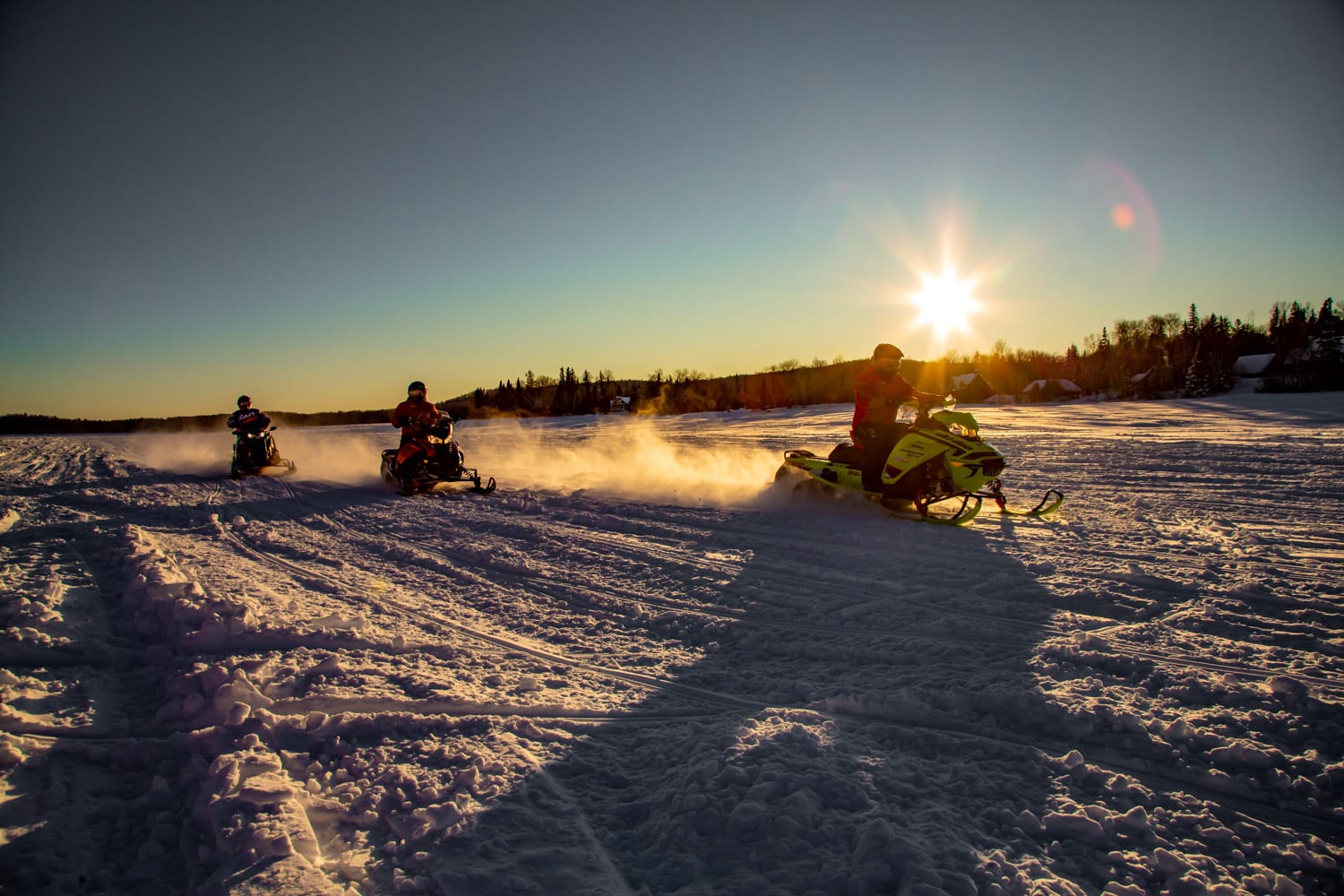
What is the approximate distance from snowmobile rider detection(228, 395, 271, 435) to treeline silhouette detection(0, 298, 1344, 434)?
23.2 metres

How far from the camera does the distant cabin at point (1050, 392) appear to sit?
5656cm

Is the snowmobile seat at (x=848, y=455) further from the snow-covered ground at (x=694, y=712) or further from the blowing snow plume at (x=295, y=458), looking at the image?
the blowing snow plume at (x=295, y=458)

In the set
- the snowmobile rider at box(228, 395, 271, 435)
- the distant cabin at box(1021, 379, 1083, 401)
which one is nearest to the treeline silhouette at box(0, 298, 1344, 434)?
the distant cabin at box(1021, 379, 1083, 401)

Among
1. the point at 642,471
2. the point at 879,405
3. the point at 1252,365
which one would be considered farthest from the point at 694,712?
the point at 1252,365

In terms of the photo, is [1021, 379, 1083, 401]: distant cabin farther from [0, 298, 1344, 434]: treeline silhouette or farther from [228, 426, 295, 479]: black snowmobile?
[228, 426, 295, 479]: black snowmobile

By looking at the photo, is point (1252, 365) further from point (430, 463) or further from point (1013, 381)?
point (430, 463)

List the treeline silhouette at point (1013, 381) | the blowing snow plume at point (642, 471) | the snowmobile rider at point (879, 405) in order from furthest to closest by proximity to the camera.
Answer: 1. the treeline silhouette at point (1013, 381)
2. the blowing snow plume at point (642, 471)
3. the snowmobile rider at point (879, 405)

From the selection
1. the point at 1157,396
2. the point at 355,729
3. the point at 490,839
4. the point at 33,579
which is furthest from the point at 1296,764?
the point at 1157,396

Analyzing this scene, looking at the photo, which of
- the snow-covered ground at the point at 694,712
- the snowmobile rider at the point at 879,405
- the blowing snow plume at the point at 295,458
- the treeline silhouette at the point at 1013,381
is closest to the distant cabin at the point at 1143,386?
the treeline silhouette at the point at 1013,381

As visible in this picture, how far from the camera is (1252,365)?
6041cm

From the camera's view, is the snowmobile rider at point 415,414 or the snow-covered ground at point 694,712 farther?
the snowmobile rider at point 415,414

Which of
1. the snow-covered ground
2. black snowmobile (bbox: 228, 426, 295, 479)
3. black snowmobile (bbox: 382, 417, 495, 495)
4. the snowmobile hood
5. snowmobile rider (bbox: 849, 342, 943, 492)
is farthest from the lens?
black snowmobile (bbox: 228, 426, 295, 479)

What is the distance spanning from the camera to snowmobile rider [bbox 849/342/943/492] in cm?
746

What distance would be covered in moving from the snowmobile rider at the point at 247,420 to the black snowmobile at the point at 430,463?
5.20 metres
